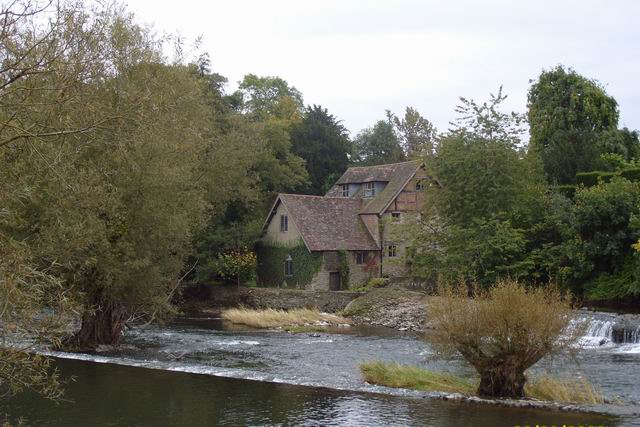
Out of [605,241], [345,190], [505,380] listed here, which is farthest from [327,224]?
[505,380]

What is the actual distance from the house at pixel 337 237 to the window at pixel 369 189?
1.52 metres

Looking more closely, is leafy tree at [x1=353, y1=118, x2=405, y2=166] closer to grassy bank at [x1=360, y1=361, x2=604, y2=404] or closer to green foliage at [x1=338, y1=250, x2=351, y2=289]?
green foliage at [x1=338, y1=250, x2=351, y2=289]

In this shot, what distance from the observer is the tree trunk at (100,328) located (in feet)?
87.5

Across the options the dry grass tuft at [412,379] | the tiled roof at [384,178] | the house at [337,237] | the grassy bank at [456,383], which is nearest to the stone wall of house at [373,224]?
the house at [337,237]

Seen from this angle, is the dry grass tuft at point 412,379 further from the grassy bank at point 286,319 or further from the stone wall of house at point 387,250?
the stone wall of house at point 387,250

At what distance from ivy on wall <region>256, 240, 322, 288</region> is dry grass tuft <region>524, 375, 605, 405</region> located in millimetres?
31955

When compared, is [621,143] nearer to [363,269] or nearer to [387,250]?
[387,250]

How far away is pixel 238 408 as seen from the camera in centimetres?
1636

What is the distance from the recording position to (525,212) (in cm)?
4134

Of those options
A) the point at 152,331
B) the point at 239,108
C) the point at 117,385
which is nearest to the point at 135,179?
the point at 117,385

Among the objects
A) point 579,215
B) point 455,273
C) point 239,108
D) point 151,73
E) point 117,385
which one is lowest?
point 117,385

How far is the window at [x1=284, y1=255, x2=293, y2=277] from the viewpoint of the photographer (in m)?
50.7

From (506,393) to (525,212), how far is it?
2618cm

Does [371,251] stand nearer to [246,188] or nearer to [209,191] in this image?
[246,188]
